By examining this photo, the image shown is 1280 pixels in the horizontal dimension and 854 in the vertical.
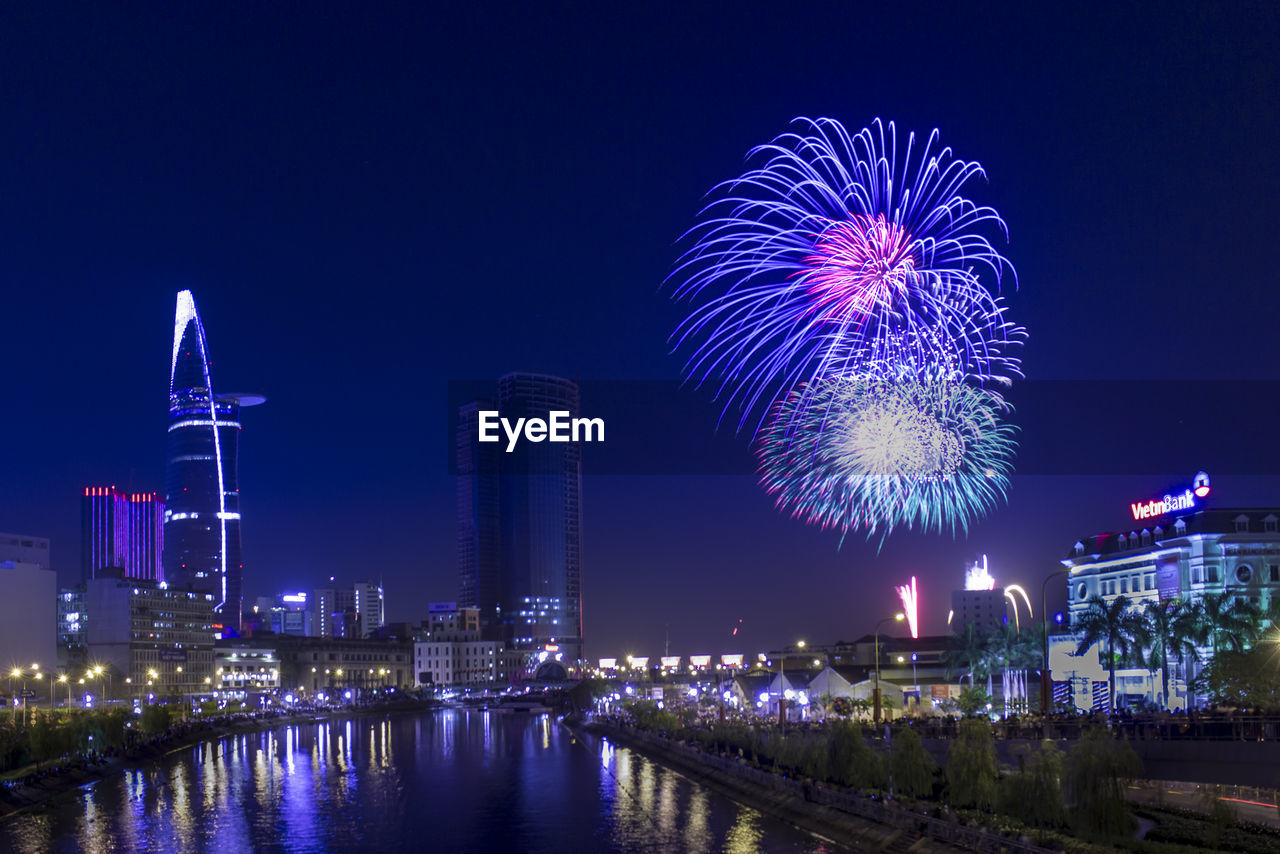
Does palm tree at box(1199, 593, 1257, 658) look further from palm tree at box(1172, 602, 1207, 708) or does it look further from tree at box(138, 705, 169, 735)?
tree at box(138, 705, 169, 735)

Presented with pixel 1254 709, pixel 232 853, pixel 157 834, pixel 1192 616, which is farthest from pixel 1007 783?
pixel 1192 616

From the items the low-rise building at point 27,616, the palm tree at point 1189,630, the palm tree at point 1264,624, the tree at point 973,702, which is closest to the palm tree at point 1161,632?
the palm tree at point 1189,630

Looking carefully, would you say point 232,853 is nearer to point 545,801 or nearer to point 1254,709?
point 545,801

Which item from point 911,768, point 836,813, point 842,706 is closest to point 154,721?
point 842,706

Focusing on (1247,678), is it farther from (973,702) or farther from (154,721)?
(154,721)

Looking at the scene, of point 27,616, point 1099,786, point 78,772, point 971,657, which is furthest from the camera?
point 27,616
